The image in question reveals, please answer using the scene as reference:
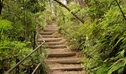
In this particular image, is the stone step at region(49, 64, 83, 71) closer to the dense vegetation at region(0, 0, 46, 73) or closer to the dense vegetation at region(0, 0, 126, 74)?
the dense vegetation at region(0, 0, 126, 74)

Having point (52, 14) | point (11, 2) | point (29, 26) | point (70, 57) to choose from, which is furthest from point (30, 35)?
point (52, 14)

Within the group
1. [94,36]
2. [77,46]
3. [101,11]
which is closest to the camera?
[94,36]

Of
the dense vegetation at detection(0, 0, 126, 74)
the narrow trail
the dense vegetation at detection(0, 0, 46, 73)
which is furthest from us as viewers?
the narrow trail

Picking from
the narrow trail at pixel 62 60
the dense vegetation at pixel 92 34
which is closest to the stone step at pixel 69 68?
the narrow trail at pixel 62 60

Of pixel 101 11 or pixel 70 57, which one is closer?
pixel 101 11

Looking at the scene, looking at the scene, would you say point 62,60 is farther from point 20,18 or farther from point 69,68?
point 20,18

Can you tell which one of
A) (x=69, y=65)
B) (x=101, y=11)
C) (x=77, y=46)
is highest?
(x=101, y=11)

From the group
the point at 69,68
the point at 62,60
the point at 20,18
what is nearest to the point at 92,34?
the point at 20,18

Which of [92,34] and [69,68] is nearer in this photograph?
[92,34]

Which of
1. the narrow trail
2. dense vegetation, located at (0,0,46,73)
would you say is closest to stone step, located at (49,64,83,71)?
the narrow trail

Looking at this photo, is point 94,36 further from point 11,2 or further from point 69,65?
point 69,65

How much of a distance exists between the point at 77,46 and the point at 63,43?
165 cm

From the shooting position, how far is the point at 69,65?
25.4 feet

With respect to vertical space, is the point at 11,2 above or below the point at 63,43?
above
